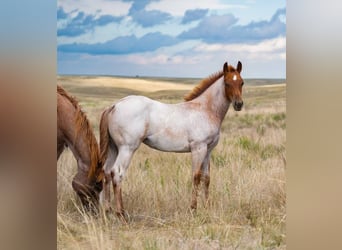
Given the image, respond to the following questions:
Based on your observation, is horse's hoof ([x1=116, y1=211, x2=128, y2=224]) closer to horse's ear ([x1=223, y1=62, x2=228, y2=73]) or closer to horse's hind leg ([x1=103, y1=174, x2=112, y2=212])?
A: horse's hind leg ([x1=103, y1=174, x2=112, y2=212])

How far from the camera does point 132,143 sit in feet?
13.4

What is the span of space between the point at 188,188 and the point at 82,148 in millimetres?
730

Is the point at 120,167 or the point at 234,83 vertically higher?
the point at 234,83

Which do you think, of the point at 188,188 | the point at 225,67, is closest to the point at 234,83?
the point at 225,67

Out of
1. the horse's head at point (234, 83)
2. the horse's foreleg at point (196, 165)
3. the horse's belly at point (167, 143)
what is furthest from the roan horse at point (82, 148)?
the horse's head at point (234, 83)

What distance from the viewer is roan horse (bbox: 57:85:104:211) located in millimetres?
4109

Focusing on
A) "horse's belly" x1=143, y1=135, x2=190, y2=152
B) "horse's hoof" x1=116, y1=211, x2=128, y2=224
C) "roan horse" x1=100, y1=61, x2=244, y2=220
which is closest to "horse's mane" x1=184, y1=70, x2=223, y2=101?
"roan horse" x1=100, y1=61, x2=244, y2=220

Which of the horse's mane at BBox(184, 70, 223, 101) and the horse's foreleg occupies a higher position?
the horse's mane at BBox(184, 70, 223, 101)

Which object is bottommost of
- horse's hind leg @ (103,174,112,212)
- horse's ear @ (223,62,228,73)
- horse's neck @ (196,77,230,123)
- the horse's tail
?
horse's hind leg @ (103,174,112,212)

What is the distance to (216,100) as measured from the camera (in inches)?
162

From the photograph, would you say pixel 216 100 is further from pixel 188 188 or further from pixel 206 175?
pixel 188 188
